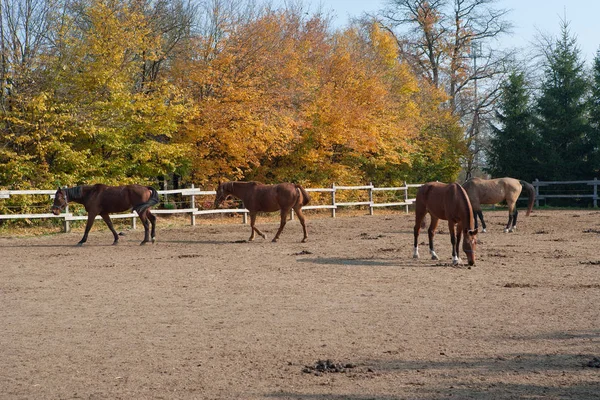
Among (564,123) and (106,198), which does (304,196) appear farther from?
(564,123)

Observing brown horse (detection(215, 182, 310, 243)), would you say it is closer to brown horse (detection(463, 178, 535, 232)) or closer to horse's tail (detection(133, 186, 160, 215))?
horse's tail (detection(133, 186, 160, 215))

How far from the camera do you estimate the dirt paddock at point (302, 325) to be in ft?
17.1

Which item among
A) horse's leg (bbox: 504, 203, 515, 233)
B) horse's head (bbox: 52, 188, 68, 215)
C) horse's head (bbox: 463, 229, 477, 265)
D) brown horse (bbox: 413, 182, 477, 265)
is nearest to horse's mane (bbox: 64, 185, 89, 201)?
horse's head (bbox: 52, 188, 68, 215)

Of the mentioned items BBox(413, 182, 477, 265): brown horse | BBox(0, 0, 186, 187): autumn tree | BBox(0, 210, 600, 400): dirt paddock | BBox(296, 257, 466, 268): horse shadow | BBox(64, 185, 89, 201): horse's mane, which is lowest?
BBox(0, 210, 600, 400): dirt paddock

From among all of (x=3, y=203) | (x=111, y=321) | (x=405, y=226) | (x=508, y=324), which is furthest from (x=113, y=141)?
(x=508, y=324)

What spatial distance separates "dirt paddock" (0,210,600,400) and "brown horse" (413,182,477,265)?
462 mm

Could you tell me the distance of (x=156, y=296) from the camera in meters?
9.40

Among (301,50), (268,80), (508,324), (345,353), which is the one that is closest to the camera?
(345,353)

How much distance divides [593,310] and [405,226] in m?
13.6

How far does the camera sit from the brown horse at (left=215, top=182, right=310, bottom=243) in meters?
17.4

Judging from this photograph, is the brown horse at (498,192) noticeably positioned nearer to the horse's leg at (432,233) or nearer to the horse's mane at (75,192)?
the horse's leg at (432,233)

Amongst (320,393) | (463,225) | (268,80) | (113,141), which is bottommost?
(320,393)

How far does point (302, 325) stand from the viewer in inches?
290

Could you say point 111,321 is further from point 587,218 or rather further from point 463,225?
point 587,218
